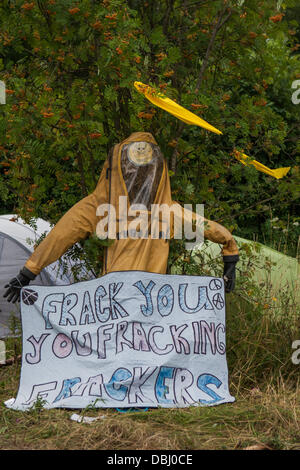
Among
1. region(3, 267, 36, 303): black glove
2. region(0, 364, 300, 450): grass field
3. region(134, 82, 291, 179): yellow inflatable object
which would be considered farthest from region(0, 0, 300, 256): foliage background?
region(0, 364, 300, 450): grass field

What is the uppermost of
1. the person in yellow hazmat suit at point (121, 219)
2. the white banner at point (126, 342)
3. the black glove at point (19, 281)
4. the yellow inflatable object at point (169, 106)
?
the yellow inflatable object at point (169, 106)

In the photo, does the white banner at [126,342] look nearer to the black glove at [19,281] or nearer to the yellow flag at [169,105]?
the black glove at [19,281]

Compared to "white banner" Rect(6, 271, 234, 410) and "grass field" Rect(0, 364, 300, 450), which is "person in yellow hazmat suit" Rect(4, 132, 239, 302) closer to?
"white banner" Rect(6, 271, 234, 410)

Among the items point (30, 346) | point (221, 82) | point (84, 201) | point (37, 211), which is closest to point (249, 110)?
point (221, 82)

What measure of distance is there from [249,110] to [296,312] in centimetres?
155

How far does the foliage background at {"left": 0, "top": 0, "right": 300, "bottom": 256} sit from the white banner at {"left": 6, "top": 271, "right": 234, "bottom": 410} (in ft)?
2.32

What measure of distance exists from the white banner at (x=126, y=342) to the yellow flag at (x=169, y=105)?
1.02 meters

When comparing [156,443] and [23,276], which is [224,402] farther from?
[23,276]

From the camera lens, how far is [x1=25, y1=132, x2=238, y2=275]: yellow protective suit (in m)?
4.33

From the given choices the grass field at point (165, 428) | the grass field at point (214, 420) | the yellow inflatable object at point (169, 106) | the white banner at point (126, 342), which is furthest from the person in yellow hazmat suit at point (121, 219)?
the grass field at point (165, 428)

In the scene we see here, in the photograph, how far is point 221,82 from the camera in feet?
16.0

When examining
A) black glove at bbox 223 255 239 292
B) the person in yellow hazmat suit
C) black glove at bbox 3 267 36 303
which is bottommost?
black glove at bbox 3 267 36 303

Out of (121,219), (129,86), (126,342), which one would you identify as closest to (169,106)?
(129,86)

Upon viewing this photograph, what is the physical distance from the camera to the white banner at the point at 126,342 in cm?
402
